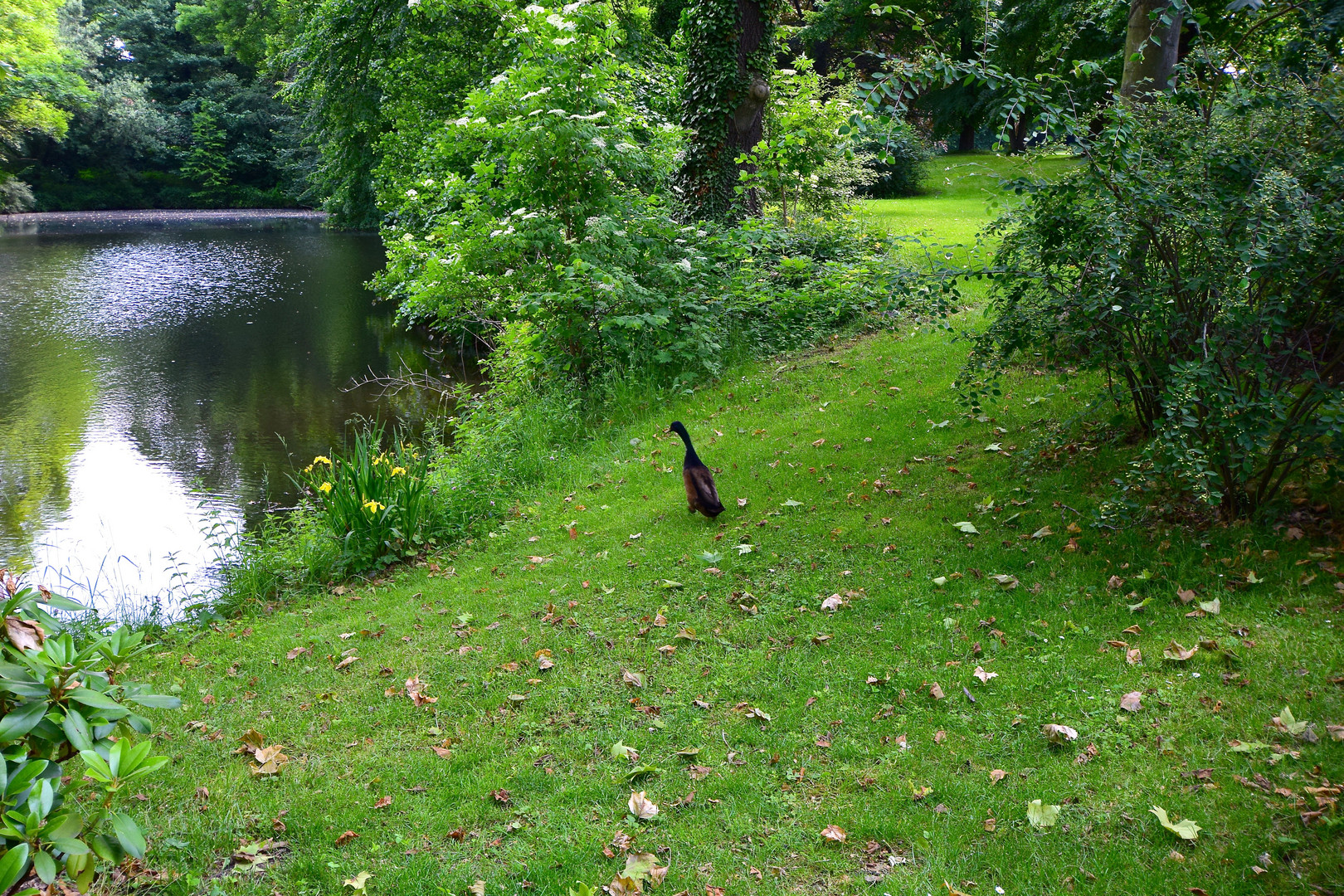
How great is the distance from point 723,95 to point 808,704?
31.7 ft

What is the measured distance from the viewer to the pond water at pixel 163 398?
9.10m

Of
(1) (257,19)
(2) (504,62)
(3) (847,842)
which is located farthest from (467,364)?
(1) (257,19)

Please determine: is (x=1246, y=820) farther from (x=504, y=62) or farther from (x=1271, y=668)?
(x=504, y=62)

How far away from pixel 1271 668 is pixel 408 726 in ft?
13.3

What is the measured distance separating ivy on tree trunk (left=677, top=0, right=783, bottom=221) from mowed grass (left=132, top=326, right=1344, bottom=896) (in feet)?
21.5

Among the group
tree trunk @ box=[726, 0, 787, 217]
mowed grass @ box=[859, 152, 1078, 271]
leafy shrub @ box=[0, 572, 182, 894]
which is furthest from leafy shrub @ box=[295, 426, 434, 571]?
mowed grass @ box=[859, 152, 1078, 271]

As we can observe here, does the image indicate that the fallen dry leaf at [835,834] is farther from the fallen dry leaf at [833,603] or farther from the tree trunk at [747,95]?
the tree trunk at [747,95]

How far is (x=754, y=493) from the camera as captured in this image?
6879mm

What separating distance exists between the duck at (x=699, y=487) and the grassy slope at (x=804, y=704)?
0.57ft

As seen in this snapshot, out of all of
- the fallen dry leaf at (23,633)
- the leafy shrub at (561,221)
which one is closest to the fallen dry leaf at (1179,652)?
the fallen dry leaf at (23,633)

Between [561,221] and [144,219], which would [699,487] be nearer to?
[561,221]

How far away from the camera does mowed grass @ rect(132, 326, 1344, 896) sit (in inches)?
124

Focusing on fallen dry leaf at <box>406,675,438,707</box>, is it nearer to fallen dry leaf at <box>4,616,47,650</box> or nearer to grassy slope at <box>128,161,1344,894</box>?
grassy slope at <box>128,161,1344,894</box>

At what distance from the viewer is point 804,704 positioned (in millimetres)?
4113
